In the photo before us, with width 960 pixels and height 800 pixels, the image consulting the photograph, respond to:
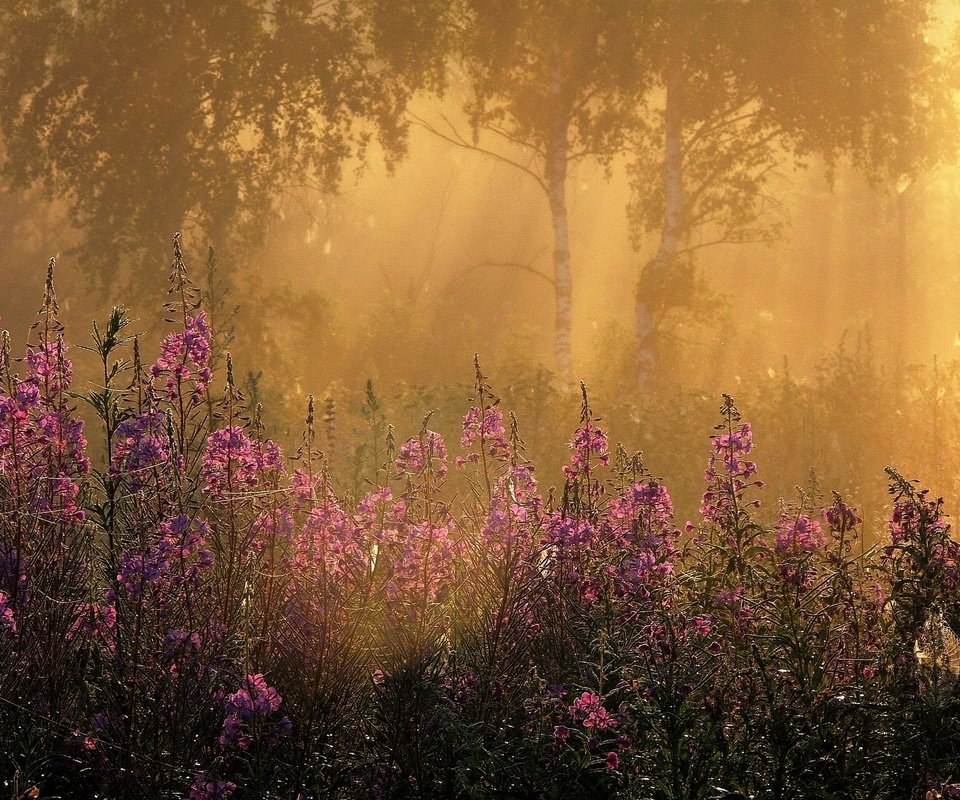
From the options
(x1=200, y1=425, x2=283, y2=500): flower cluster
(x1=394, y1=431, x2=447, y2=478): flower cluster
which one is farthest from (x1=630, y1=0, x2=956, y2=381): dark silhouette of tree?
(x1=200, y1=425, x2=283, y2=500): flower cluster

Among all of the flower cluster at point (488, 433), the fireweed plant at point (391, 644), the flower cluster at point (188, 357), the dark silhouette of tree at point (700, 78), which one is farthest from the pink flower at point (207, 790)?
the dark silhouette of tree at point (700, 78)

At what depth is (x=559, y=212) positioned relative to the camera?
63.0ft

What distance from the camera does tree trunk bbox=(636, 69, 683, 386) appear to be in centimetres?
1784

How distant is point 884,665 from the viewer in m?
4.22

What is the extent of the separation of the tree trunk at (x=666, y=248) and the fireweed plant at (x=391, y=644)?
13237 millimetres

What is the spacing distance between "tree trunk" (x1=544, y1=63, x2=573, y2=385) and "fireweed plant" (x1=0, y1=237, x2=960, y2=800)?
1378 cm

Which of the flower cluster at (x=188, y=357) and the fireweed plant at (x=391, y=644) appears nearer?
the fireweed plant at (x=391, y=644)

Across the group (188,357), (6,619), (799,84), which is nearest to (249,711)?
(6,619)

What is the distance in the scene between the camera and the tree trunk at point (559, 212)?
18516mm

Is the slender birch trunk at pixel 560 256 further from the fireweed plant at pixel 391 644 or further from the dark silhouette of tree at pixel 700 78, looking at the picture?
the fireweed plant at pixel 391 644

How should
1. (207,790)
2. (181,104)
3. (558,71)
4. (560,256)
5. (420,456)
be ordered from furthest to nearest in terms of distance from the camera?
(558,71), (560,256), (181,104), (420,456), (207,790)

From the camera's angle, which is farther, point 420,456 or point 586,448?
point 586,448

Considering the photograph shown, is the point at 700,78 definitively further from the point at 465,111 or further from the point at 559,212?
the point at 465,111

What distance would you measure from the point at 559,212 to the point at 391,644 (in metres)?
15.7
